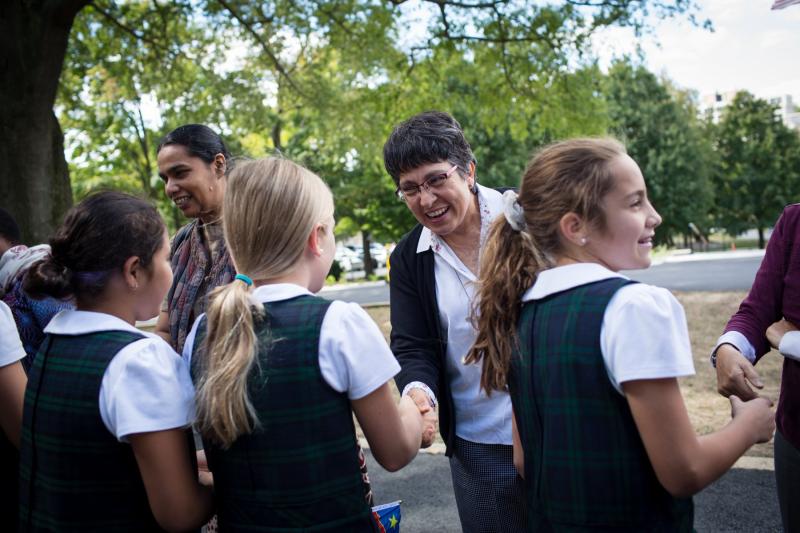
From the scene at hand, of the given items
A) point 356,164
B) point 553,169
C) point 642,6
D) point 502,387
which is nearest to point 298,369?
point 502,387

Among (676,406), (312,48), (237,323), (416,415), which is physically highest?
(312,48)

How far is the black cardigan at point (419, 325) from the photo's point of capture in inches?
97.9

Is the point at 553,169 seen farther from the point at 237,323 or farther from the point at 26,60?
the point at 26,60

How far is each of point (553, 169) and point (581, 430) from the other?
25.8 inches

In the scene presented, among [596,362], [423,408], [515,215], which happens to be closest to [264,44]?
[423,408]

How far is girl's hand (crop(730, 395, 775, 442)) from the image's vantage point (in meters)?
1.59

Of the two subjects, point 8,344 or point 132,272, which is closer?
point 132,272

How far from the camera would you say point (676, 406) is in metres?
1.42

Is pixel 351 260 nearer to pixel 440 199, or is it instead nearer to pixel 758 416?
pixel 440 199

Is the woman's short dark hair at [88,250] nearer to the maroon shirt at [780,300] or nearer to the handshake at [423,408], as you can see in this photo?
the handshake at [423,408]

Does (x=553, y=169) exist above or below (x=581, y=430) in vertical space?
above

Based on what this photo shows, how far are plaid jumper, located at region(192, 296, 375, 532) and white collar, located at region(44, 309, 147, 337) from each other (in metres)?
0.37

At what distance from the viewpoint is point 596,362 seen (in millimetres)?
1476

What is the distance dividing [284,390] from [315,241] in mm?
416
